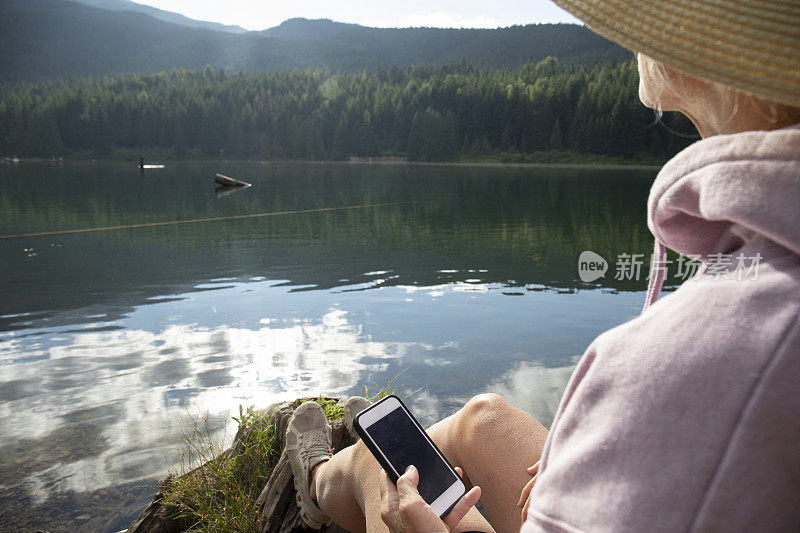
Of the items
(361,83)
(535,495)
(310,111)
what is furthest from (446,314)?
(361,83)

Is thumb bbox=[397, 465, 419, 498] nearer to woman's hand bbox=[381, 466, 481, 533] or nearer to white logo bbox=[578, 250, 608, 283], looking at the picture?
woman's hand bbox=[381, 466, 481, 533]

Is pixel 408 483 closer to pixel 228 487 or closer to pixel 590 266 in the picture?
pixel 228 487

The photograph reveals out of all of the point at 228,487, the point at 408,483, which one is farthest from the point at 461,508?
the point at 228,487

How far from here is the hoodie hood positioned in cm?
78

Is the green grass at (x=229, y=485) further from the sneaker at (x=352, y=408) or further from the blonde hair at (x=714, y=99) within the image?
the blonde hair at (x=714, y=99)

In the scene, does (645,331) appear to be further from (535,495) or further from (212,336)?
(212,336)

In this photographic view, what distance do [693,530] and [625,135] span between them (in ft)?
294

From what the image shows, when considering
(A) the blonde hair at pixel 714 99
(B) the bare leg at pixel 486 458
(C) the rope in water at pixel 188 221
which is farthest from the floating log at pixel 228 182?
(A) the blonde hair at pixel 714 99

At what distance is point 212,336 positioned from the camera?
7.79 m

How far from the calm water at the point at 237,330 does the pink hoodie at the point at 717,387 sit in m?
4.01

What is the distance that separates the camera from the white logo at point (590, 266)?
1161cm

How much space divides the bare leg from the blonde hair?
A: 1.26m

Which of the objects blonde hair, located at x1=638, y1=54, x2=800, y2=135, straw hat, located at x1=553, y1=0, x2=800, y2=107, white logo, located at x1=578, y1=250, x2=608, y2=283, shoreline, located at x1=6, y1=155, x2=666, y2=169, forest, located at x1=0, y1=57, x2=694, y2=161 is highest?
straw hat, located at x1=553, y1=0, x2=800, y2=107

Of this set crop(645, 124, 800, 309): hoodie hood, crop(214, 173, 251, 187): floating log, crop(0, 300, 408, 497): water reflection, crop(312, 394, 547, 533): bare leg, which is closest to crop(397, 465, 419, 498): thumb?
crop(312, 394, 547, 533): bare leg
